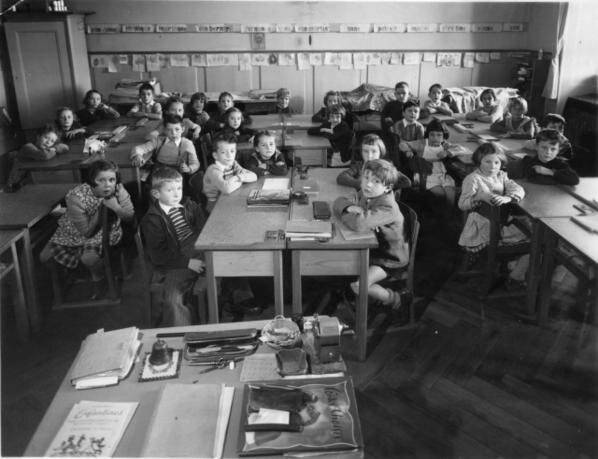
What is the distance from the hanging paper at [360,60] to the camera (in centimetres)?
799

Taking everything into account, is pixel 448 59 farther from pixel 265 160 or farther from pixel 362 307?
pixel 362 307

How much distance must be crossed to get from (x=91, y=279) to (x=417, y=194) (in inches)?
101

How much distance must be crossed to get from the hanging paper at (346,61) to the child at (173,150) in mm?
3993

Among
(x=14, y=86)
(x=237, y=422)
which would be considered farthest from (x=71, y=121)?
(x=237, y=422)

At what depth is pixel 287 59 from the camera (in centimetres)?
796

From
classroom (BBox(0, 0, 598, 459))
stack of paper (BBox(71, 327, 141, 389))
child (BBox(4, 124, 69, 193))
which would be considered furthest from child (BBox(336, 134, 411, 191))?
child (BBox(4, 124, 69, 193))

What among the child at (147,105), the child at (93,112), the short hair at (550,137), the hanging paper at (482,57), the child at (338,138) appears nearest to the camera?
the short hair at (550,137)

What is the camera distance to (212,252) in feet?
8.86

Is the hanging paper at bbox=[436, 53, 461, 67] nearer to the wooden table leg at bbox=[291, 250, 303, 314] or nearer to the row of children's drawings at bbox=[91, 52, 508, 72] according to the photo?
the row of children's drawings at bbox=[91, 52, 508, 72]

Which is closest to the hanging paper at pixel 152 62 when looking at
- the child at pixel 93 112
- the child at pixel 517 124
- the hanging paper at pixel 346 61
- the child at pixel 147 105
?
the child at pixel 147 105

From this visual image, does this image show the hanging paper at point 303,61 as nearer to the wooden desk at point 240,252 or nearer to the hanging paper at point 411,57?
the hanging paper at point 411,57

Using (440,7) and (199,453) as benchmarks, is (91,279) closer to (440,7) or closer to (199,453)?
(199,453)

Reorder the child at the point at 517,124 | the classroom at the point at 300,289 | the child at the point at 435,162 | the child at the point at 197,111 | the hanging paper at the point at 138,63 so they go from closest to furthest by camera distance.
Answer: the classroom at the point at 300,289
the child at the point at 435,162
the child at the point at 517,124
the child at the point at 197,111
the hanging paper at the point at 138,63

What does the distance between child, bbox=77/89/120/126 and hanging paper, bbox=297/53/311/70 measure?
9.25ft
